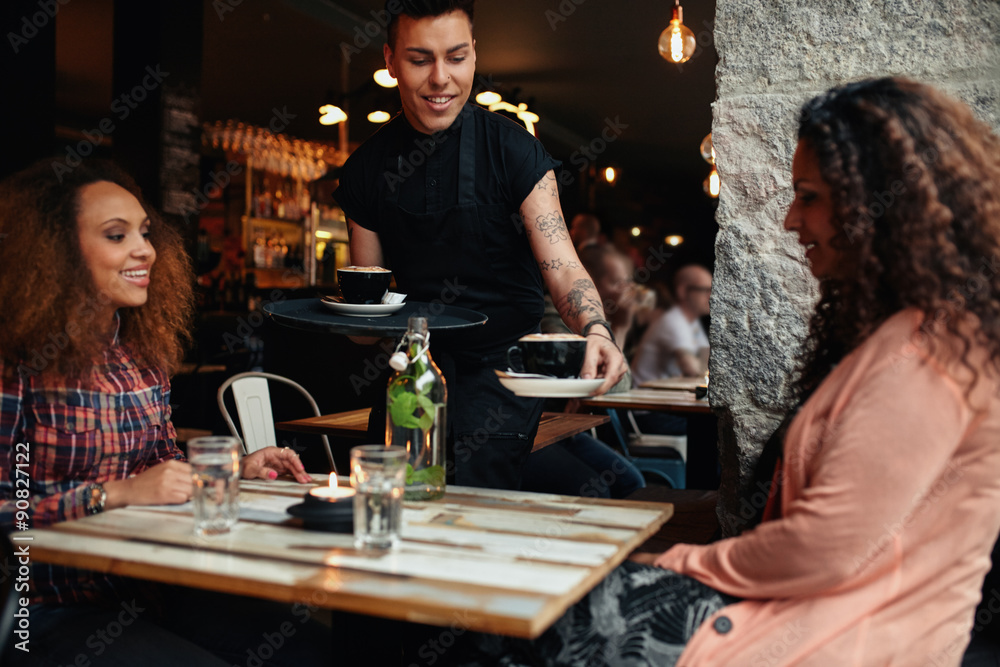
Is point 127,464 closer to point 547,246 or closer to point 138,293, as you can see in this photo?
point 138,293

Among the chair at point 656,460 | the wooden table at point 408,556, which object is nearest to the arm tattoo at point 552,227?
the wooden table at point 408,556

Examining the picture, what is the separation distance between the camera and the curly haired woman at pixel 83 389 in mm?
1386

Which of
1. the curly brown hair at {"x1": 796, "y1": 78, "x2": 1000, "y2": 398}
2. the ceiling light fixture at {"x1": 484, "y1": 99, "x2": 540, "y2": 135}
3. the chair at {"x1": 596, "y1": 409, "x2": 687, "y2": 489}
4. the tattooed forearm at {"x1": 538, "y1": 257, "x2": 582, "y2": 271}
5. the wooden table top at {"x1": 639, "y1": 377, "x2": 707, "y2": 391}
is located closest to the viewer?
the curly brown hair at {"x1": 796, "y1": 78, "x2": 1000, "y2": 398}

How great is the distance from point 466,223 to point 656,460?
2.38 m

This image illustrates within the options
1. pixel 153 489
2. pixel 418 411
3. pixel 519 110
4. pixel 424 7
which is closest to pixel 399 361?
pixel 418 411

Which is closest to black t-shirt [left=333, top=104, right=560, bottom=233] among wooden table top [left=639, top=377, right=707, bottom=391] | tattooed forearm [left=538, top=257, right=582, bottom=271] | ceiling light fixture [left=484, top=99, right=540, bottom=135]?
tattooed forearm [left=538, top=257, right=582, bottom=271]

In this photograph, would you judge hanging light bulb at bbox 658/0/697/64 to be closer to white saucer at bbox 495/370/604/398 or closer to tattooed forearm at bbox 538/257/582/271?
tattooed forearm at bbox 538/257/582/271

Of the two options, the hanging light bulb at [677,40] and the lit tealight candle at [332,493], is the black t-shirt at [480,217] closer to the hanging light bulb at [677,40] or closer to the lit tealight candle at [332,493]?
the lit tealight candle at [332,493]

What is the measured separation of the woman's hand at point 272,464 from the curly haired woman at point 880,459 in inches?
25.4

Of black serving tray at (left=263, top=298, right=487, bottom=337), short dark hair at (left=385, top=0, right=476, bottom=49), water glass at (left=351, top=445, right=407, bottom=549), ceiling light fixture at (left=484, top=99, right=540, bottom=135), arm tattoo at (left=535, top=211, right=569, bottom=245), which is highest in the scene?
ceiling light fixture at (left=484, top=99, right=540, bottom=135)

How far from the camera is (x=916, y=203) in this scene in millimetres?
1131

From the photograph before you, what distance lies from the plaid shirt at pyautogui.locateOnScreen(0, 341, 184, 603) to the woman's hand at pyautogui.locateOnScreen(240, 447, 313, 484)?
21 centimetres

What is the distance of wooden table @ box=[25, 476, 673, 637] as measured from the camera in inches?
37.5

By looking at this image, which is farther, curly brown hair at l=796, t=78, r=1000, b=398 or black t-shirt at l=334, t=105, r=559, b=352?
black t-shirt at l=334, t=105, r=559, b=352
